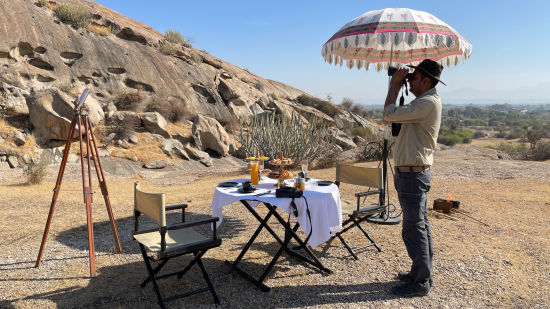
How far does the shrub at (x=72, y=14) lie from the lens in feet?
55.2

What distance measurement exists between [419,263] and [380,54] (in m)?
4.47

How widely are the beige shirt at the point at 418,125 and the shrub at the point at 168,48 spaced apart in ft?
63.4

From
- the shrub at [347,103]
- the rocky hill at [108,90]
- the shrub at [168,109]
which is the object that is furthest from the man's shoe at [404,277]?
the shrub at [347,103]

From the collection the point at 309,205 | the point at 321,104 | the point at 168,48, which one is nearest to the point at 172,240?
the point at 309,205

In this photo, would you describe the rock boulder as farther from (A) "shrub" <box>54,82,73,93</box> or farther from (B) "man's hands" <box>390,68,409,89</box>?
(B) "man's hands" <box>390,68,409,89</box>

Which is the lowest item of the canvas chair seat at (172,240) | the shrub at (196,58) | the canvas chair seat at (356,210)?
the canvas chair seat at (172,240)

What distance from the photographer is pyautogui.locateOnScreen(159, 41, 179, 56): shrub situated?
20375mm

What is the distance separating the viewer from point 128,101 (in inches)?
622

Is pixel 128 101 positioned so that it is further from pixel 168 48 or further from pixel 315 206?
pixel 315 206

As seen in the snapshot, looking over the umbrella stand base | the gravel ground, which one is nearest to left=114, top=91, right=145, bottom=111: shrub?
the gravel ground

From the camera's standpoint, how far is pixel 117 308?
2.92 m

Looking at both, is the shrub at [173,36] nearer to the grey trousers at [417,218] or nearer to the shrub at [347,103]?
the shrub at [347,103]

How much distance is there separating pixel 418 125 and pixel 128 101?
48.9ft

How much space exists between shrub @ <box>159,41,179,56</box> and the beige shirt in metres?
19.3
